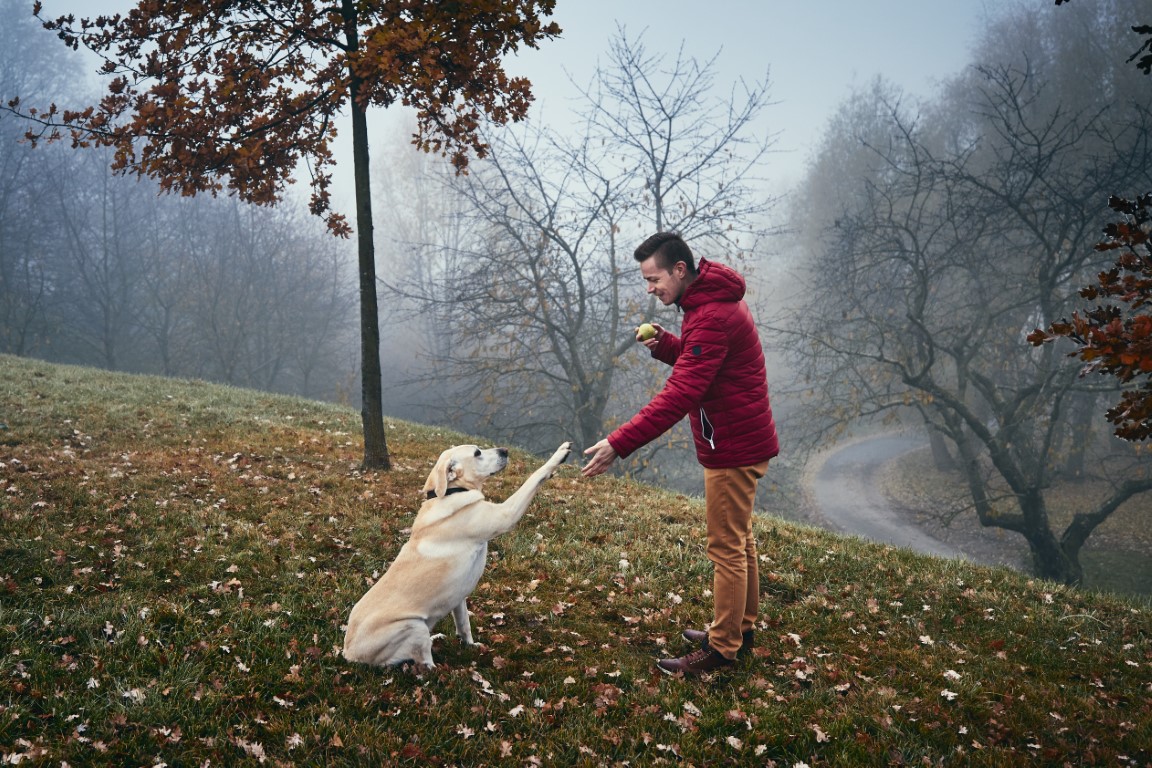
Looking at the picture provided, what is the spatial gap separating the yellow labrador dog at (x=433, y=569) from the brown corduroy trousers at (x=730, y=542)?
1.10 m

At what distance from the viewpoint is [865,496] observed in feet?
88.4

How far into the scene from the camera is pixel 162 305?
1176 inches

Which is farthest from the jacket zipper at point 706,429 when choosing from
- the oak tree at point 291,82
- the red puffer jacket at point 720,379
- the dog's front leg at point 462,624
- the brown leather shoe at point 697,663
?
the oak tree at point 291,82

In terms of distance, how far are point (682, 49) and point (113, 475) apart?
55.9ft

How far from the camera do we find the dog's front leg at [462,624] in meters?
4.54

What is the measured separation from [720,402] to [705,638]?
6.24ft

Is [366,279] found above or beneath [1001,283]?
beneath

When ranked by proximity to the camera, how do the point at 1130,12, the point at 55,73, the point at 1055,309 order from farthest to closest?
the point at 55,73, the point at 1130,12, the point at 1055,309

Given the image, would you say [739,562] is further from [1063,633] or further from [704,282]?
[1063,633]

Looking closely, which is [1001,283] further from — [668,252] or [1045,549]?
[668,252]

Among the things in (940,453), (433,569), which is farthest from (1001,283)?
(433,569)

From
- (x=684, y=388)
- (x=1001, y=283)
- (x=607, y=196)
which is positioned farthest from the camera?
(x=1001, y=283)

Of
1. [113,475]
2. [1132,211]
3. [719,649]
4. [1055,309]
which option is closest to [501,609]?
[719,649]

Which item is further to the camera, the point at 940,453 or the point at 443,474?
the point at 940,453
